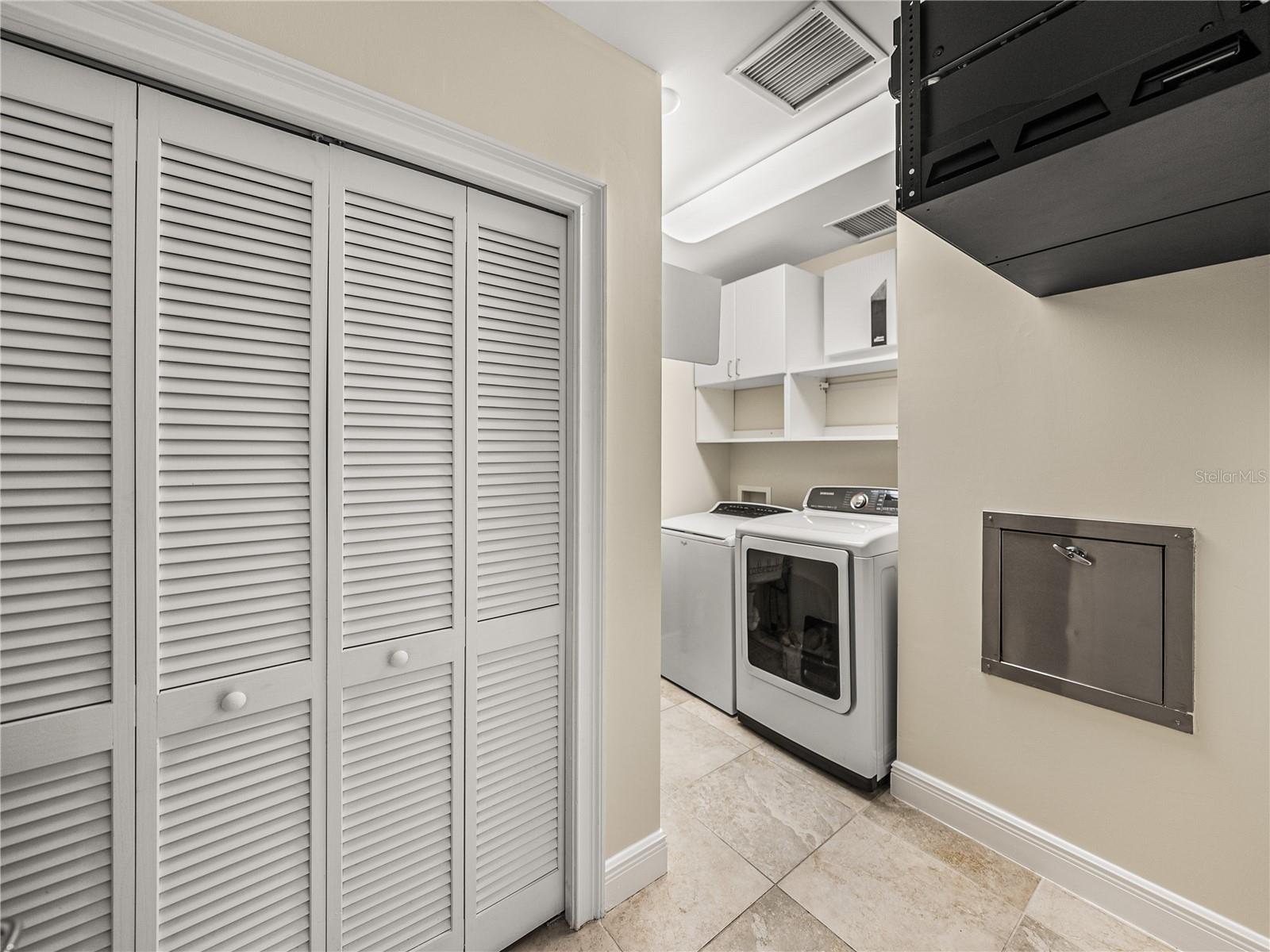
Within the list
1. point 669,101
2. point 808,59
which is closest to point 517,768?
point 669,101

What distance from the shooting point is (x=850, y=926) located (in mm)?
1512

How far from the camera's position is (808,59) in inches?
66.6

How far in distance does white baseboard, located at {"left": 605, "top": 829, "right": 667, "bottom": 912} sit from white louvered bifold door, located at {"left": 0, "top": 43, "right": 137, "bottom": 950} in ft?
3.51

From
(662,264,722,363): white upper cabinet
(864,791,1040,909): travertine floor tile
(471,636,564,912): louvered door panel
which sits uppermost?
(662,264,722,363): white upper cabinet

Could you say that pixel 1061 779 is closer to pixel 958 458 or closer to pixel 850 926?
pixel 850 926

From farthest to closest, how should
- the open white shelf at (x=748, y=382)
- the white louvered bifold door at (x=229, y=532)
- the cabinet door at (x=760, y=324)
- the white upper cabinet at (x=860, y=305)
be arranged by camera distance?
the open white shelf at (x=748, y=382), the cabinet door at (x=760, y=324), the white upper cabinet at (x=860, y=305), the white louvered bifold door at (x=229, y=532)

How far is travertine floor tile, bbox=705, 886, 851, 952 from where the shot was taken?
145cm

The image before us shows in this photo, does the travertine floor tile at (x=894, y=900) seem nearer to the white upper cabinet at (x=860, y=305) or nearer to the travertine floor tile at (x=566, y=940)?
the travertine floor tile at (x=566, y=940)

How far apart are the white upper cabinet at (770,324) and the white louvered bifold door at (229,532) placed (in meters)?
2.13

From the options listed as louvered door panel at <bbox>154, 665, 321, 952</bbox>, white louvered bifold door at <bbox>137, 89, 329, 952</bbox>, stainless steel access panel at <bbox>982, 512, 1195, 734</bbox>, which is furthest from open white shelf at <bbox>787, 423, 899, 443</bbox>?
louvered door panel at <bbox>154, 665, 321, 952</bbox>

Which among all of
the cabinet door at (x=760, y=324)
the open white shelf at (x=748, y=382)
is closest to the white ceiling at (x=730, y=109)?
the cabinet door at (x=760, y=324)

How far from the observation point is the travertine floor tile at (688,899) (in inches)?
58.5

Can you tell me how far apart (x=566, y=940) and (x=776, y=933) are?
22.1 inches

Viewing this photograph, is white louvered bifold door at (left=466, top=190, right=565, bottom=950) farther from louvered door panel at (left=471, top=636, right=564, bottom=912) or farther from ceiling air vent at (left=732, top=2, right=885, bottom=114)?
ceiling air vent at (left=732, top=2, right=885, bottom=114)
